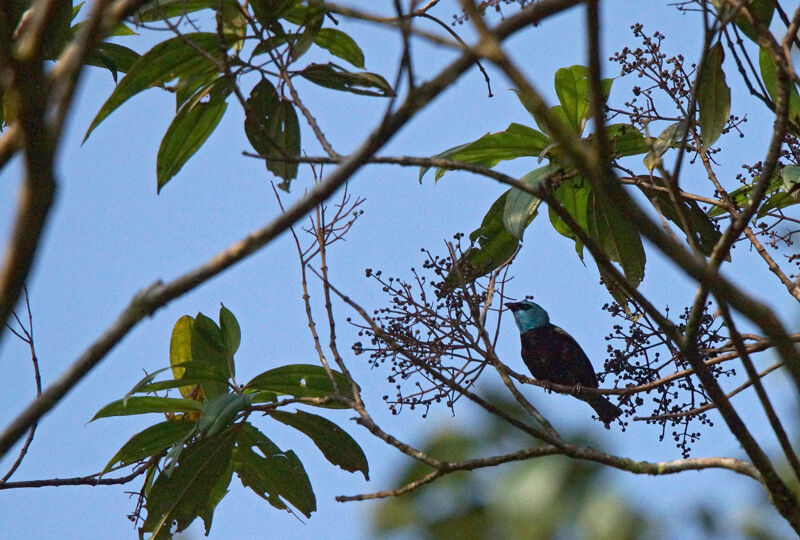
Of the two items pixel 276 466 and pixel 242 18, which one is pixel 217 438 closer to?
pixel 276 466

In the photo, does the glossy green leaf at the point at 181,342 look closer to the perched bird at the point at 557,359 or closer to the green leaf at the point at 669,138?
the green leaf at the point at 669,138

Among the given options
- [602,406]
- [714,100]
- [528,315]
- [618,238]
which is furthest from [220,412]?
[528,315]

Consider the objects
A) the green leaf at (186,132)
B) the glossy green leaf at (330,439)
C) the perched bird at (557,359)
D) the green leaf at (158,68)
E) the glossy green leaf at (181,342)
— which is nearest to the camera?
the green leaf at (158,68)

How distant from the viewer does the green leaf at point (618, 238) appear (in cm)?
367

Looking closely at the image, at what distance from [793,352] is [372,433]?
4.15ft

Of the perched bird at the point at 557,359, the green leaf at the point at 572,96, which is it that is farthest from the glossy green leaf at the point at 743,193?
the perched bird at the point at 557,359

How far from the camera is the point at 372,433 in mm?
2600

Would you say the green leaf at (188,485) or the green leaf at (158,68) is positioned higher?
the green leaf at (158,68)

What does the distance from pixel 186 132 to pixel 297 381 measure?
99 centimetres

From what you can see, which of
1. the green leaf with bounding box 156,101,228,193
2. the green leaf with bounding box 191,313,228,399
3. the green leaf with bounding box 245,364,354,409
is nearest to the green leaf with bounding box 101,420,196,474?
the green leaf with bounding box 191,313,228,399

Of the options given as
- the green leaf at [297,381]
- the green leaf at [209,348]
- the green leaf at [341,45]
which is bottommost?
the green leaf at [297,381]

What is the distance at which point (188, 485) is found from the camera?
11.4 feet

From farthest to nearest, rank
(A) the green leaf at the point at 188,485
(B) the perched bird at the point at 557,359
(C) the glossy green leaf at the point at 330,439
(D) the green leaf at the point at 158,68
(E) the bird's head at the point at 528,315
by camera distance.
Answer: (E) the bird's head at the point at 528,315
(B) the perched bird at the point at 557,359
(C) the glossy green leaf at the point at 330,439
(A) the green leaf at the point at 188,485
(D) the green leaf at the point at 158,68

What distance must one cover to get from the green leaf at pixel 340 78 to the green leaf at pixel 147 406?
51.1 inches
